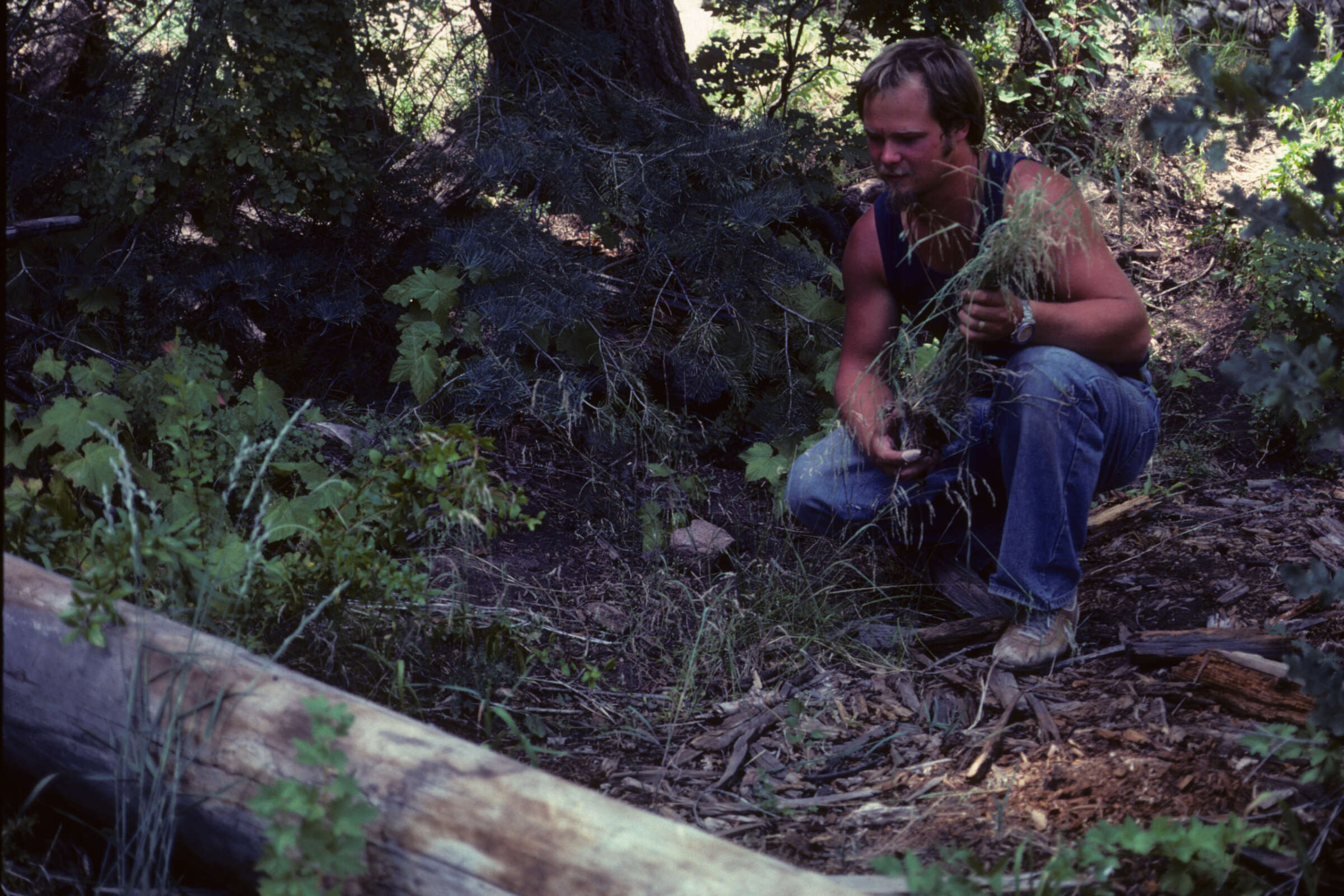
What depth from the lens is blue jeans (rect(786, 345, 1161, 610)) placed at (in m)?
2.61

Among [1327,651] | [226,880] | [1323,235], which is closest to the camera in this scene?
[226,880]

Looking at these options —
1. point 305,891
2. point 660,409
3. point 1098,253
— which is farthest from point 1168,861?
point 660,409

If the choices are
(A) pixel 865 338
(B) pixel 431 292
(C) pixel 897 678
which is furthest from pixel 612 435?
(C) pixel 897 678

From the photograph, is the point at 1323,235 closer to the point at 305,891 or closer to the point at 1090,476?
the point at 1090,476

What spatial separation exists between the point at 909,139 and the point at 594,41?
175cm

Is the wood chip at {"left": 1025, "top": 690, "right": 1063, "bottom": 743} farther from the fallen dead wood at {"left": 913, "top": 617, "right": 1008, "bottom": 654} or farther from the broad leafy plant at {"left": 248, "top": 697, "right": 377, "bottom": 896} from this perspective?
the broad leafy plant at {"left": 248, "top": 697, "right": 377, "bottom": 896}

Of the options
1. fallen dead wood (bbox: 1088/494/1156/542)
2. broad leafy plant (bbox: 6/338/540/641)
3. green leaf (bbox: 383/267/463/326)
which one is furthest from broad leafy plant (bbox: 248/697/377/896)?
fallen dead wood (bbox: 1088/494/1156/542)

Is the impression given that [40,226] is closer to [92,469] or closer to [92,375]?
[92,375]

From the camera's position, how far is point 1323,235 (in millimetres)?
1841

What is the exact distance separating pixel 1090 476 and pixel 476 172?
238cm

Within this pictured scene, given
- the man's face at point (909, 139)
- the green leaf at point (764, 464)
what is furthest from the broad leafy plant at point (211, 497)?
the man's face at point (909, 139)

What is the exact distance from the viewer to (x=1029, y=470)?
262 cm

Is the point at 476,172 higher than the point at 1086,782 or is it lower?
higher

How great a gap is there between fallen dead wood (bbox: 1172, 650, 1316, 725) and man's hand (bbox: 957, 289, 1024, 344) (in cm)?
93
